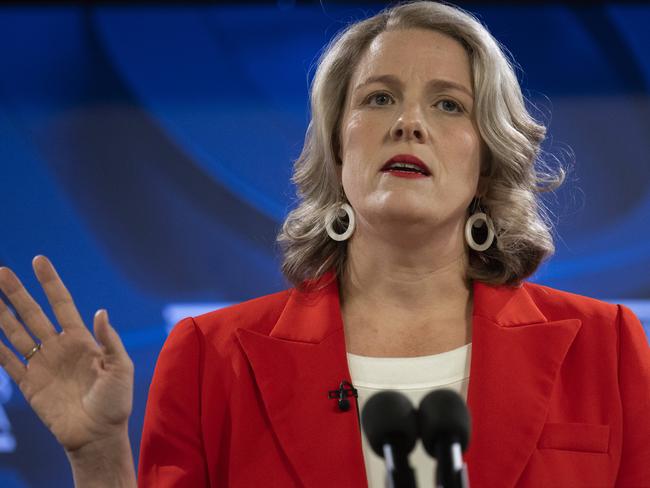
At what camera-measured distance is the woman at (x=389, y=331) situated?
1724 millimetres

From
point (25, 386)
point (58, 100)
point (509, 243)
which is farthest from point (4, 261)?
point (509, 243)

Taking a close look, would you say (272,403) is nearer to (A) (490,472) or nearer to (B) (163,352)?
(B) (163,352)

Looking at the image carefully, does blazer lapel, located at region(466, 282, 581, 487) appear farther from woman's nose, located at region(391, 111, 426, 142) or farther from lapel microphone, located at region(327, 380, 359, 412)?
woman's nose, located at region(391, 111, 426, 142)

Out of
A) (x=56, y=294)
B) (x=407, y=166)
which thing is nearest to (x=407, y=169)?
(x=407, y=166)

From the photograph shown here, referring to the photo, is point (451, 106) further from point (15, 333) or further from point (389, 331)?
point (15, 333)

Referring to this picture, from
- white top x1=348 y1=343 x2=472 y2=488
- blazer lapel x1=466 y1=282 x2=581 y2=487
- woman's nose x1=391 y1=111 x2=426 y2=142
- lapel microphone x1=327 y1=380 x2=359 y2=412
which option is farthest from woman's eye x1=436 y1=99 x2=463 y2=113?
lapel microphone x1=327 y1=380 x2=359 y2=412

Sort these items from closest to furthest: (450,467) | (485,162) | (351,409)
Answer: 1. (450,467)
2. (351,409)
3. (485,162)

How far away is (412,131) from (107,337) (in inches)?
32.2

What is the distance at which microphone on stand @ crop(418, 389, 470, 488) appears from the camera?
1.07 metres

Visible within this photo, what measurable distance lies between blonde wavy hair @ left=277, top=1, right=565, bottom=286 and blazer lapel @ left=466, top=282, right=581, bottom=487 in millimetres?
125

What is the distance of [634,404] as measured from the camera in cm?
193

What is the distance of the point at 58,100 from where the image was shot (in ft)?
10.3

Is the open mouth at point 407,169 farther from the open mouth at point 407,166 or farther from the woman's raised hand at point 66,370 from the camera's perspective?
the woman's raised hand at point 66,370

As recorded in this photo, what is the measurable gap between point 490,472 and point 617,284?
4.83ft
